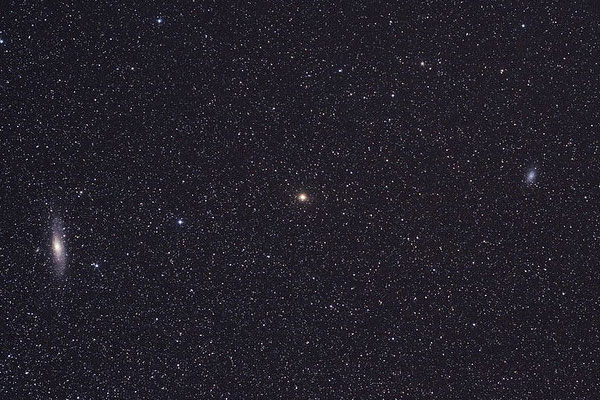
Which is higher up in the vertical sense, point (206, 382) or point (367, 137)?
point (367, 137)

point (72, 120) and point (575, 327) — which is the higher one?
point (72, 120)

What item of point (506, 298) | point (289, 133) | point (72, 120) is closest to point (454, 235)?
point (506, 298)

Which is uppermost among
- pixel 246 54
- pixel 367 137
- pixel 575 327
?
pixel 246 54

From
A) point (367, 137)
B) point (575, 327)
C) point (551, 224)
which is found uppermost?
point (367, 137)

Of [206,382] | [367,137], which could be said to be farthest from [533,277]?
[206,382]

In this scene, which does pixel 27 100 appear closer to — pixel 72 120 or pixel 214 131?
pixel 72 120

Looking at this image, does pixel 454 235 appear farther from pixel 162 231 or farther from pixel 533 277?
pixel 162 231
